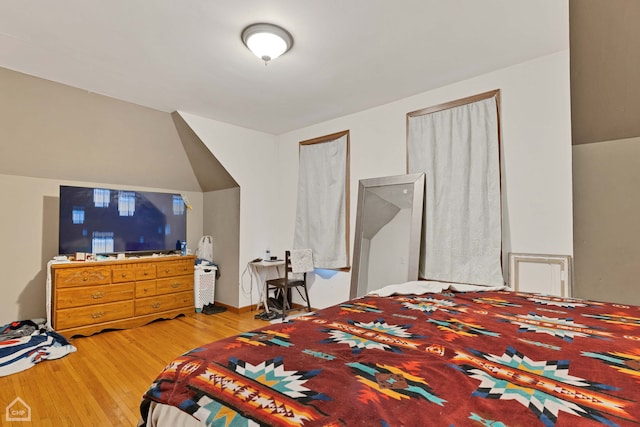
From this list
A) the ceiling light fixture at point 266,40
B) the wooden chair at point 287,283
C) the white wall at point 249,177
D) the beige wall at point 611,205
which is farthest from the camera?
the white wall at point 249,177

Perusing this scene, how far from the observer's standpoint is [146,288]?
3.99 metres

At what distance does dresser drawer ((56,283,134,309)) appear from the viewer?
3379 millimetres

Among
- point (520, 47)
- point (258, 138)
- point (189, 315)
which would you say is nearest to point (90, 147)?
point (258, 138)

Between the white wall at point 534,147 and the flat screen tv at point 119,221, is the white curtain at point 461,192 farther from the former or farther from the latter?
the flat screen tv at point 119,221

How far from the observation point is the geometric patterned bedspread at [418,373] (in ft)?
2.30

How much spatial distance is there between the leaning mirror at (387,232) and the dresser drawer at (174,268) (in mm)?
2305

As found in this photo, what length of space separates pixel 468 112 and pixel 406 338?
2554mm

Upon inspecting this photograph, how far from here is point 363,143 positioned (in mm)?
3867

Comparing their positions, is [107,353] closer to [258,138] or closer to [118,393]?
[118,393]

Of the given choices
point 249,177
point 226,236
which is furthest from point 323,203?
point 226,236

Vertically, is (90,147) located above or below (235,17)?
below

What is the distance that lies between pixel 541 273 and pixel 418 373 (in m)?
2.29

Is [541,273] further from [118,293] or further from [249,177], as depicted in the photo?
[118,293]

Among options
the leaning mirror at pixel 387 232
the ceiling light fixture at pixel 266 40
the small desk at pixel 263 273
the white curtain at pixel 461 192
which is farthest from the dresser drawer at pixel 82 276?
the white curtain at pixel 461 192
